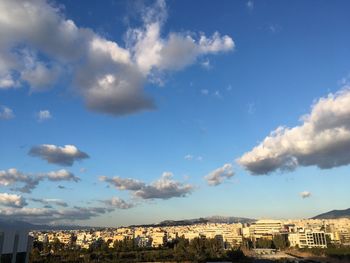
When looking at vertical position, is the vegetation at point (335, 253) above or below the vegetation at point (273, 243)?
below

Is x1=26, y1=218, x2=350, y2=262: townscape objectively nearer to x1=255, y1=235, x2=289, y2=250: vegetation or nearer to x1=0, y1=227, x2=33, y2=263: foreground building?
x1=255, y1=235, x2=289, y2=250: vegetation

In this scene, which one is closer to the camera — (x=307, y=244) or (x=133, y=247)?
(x=133, y=247)

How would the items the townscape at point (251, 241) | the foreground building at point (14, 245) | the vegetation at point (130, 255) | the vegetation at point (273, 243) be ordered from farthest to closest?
the vegetation at point (273, 243), the townscape at point (251, 241), the vegetation at point (130, 255), the foreground building at point (14, 245)

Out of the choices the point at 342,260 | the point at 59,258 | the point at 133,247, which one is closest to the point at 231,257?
the point at 342,260

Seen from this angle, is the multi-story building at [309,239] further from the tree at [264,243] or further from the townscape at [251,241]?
the tree at [264,243]

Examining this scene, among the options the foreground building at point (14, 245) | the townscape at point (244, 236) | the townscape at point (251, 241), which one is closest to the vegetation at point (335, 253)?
the townscape at point (251, 241)

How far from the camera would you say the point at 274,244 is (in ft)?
437

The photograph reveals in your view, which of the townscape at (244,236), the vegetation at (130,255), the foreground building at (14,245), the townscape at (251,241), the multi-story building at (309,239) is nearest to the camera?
the foreground building at (14,245)

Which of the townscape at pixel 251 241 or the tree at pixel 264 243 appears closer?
the townscape at pixel 251 241

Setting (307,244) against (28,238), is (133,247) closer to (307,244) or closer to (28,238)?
(307,244)

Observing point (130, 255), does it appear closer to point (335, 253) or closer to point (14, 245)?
point (335, 253)

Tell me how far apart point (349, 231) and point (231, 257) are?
97929 mm

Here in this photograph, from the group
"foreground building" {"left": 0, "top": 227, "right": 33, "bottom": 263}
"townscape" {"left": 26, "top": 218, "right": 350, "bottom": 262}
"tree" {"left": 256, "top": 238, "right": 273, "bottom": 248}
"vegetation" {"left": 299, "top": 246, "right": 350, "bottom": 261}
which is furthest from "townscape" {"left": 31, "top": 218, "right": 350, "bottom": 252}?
"foreground building" {"left": 0, "top": 227, "right": 33, "bottom": 263}

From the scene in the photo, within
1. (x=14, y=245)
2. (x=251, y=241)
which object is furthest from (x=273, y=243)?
(x=14, y=245)
